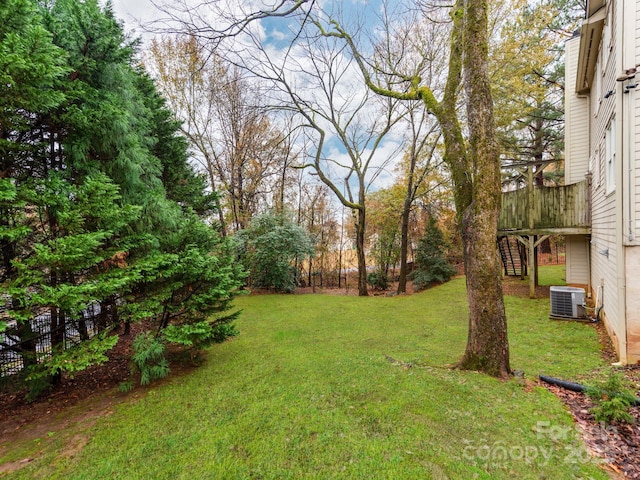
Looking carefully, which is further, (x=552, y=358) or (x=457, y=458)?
(x=552, y=358)

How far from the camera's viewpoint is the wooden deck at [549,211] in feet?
24.9

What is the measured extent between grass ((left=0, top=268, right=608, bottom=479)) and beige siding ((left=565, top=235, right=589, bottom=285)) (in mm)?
4573

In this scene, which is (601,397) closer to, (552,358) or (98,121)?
(552,358)

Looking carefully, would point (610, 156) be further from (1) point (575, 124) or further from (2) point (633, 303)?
(1) point (575, 124)

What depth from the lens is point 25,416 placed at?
3.48 meters

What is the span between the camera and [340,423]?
287 centimetres

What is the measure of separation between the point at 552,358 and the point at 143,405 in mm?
6077

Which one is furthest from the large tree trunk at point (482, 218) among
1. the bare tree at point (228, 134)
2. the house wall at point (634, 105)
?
the bare tree at point (228, 134)

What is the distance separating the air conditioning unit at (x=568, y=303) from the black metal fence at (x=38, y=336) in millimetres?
9345

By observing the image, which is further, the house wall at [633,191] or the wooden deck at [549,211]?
the wooden deck at [549,211]

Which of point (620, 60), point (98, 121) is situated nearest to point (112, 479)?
point (98, 121)

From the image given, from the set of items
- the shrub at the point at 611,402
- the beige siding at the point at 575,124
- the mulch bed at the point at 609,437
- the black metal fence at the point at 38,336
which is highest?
the beige siding at the point at 575,124

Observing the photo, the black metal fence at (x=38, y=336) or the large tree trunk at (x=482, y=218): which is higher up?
the large tree trunk at (x=482, y=218)

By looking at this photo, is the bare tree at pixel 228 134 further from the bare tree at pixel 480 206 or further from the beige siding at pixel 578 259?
the beige siding at pixel 578 259
